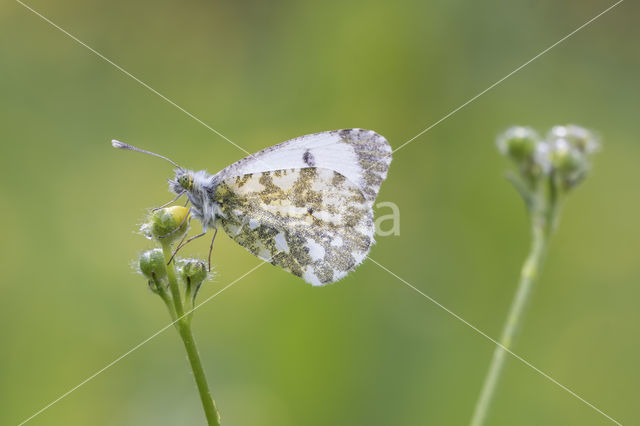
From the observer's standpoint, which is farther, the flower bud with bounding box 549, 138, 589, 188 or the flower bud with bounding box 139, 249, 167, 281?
the flower bud with bounding box 549, 138, 589, 188

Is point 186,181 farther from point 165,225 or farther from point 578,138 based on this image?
point 578,138

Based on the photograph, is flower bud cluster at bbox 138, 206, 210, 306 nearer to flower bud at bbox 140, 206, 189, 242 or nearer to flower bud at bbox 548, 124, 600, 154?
flower bud at bbox 140, 206, 189, 242

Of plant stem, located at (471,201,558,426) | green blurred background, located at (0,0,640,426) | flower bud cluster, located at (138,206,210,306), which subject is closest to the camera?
plant stem, located at (471,201,558,426)

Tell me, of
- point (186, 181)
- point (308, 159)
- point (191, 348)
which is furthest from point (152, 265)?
point (308, 159)

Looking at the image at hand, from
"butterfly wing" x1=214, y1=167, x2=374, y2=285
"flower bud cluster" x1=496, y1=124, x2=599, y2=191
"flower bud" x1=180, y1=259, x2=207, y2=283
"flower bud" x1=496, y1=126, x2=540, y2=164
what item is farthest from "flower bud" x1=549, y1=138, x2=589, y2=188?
"flower bud" x1=180, y1=259, x2=207, y2=283

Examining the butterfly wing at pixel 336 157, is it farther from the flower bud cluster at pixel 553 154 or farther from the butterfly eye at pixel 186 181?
the flower bud cluster at pixel 553 154

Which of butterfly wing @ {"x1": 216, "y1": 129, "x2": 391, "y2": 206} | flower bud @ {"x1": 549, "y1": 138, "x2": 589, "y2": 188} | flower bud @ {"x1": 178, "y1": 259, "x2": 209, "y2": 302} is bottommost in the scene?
flower bud @ {"x1": 178, "y1": 259, "x2": 209, "y2": 302}

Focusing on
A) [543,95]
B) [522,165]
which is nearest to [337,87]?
[543,95]

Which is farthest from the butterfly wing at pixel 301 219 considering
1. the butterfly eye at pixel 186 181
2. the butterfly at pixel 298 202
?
the butterfly eye at pixel 186 181
